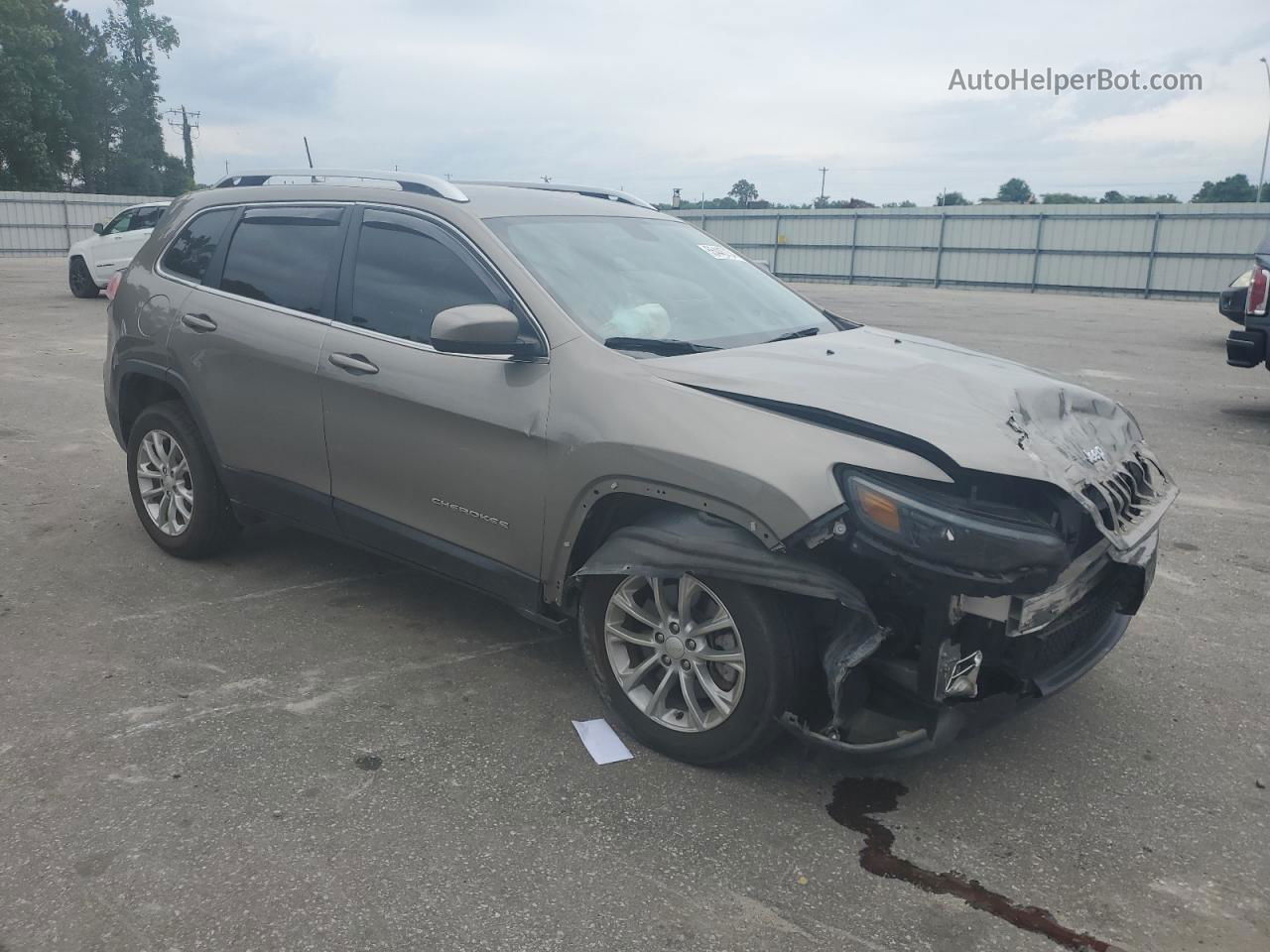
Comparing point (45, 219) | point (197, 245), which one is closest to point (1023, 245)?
point (197, 245)

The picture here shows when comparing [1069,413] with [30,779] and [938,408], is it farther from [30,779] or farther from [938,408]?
[30,779]

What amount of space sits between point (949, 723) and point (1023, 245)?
1284 inches

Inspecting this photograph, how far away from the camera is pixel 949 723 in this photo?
2922 millimetres

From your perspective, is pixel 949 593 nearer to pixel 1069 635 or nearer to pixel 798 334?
pixel 1069 635

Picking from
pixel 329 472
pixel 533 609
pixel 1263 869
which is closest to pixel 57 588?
pixel 329 472

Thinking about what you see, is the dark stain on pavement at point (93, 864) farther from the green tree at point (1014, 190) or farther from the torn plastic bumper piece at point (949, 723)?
the green tree at point (1014, 190)

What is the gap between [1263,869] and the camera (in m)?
2.84

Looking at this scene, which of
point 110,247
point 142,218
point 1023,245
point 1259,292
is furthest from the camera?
point 1023,245

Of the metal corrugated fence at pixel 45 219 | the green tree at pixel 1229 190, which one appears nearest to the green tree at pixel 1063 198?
the green tree at pixel 1229 190

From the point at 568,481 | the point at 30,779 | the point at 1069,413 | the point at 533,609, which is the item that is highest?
the point at 1069,413

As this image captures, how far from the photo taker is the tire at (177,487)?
193 inches

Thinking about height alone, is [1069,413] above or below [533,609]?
above

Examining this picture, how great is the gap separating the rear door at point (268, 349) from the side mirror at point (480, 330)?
1000mm

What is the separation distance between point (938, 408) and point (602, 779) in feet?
5.17
